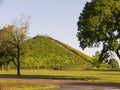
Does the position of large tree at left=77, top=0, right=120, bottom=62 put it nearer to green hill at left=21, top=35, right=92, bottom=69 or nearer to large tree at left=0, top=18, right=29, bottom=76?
large tree at left=0, top=18, right=29, bottom=76

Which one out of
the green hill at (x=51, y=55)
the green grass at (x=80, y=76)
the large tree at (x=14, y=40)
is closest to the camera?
the green grass at (x=80, y=76)

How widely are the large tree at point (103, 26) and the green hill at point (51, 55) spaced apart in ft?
318

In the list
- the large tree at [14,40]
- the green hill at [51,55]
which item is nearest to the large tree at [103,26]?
the large tree at [14,40]

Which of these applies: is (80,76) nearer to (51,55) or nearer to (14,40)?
(14,40)

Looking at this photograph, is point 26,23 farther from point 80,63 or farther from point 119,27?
point 80,63

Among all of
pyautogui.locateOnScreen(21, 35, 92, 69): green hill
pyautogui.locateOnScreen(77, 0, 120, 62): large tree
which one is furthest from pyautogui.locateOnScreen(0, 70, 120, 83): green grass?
pyautogui.locateOnScreen(21, 35, 92, 69): green hill

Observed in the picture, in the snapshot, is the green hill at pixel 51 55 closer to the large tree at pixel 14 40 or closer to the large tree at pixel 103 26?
the large tree at pixel 14 40

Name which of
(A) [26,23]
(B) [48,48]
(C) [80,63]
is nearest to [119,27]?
(A) [26,23]

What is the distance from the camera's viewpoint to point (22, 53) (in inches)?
3346

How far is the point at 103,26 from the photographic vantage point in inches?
2267

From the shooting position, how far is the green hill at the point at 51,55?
166050 mm

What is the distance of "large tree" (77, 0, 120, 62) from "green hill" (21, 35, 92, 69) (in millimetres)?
96811

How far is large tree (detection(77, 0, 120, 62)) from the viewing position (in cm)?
5769

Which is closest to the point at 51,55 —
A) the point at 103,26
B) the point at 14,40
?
the point at 14,40
